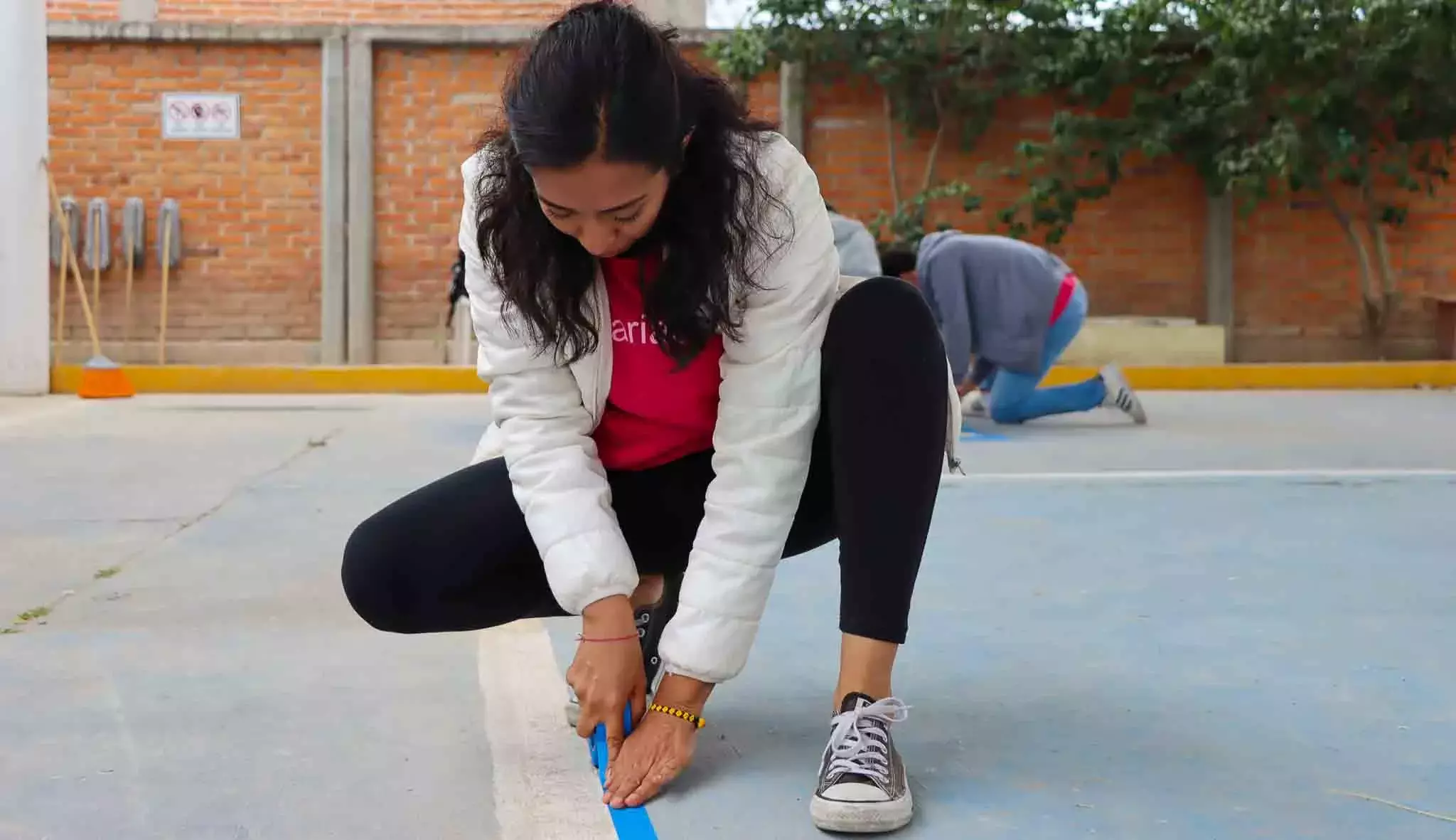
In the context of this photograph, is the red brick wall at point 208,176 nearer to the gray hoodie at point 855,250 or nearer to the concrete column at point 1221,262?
the gray hoodie at point 855,250

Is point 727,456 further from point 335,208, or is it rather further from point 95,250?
point 95,250

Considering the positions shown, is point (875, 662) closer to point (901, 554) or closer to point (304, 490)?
point (901, 554)

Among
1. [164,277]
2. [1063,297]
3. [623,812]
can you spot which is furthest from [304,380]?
[623,812]

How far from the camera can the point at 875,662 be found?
1532 millimetres

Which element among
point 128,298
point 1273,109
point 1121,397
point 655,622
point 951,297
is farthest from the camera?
point 128,298

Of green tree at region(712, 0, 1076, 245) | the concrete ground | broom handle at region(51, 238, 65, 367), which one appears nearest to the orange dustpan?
broom handle at region(51, 238, 65, 367)

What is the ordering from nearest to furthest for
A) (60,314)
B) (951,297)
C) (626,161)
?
(626,161) → (951,297) → (60,314)

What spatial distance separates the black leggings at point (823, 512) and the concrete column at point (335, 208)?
21.4 ft

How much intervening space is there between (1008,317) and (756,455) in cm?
380

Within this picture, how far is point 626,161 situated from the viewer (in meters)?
1.34

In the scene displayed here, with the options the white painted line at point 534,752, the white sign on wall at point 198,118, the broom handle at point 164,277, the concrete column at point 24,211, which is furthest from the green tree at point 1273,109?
the white painted line at point 534,752

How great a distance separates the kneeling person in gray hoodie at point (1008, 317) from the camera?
199 inches

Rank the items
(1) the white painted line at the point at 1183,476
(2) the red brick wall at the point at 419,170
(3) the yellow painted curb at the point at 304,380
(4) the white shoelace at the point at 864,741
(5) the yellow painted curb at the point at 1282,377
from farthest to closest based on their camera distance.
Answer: (2) the red brick wall at the point at 419,170, (5) the yellow painted curb at the point at 1282,377, (3) the yellow painted curb at the point at 304,380, (1) the white painted line at the point at 1183,476, (4) the white shoelace at the point at 864,741

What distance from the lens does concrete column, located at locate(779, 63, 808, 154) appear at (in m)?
7.85
